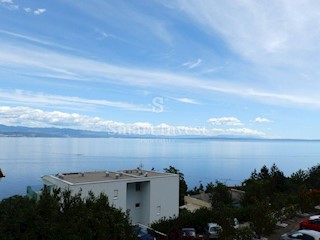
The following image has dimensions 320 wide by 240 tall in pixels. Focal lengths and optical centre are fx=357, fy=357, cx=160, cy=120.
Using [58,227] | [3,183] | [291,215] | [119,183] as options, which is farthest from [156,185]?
[3,183]

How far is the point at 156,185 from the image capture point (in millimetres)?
33406

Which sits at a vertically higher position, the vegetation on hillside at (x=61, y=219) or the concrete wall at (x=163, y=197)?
the vegetation on hillside at (x=61, y=219)

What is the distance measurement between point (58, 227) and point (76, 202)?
111 inches

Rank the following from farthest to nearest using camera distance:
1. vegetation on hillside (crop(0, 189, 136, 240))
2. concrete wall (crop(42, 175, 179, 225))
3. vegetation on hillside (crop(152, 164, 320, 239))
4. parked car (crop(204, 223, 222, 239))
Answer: concrete wall (crop(42, 175, 179, 225)) < parked car (crop(204, 223, 222, 239)) < vegetation on hillside (crop(152, 164, 320, 239)) < vegetation on hillside (crop(0, 189, 136, 240))

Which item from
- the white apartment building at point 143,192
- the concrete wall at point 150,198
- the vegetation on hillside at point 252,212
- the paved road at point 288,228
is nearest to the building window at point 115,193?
the white apartment building at point 143,192

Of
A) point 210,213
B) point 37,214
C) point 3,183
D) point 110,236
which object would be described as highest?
point 37,214

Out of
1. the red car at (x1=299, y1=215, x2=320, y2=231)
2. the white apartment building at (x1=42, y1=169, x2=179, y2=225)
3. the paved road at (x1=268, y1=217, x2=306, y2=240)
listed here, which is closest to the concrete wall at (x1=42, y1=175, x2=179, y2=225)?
the white apartment building at (x1=42, y1=169, x2=179, y2=225)

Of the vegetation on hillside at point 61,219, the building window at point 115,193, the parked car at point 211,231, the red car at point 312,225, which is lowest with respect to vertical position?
the parked car at point 211,231

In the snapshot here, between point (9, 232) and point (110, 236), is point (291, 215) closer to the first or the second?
point (110, 236)

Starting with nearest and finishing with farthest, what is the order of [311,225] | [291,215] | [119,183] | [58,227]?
[58,227] < [311,225] < [291,215] < [119,183]

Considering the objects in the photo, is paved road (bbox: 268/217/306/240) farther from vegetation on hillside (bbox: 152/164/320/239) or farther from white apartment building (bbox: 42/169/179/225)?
white apartment building (bbox: 42/169/179/225)

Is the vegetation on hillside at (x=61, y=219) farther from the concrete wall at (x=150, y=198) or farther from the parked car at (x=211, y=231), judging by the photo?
the concrete wall at (x=150, y=198)

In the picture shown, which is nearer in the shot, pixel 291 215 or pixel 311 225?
pixel 311 225

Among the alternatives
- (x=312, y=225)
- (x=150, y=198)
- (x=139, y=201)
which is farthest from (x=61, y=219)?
(x=139, y=201)
